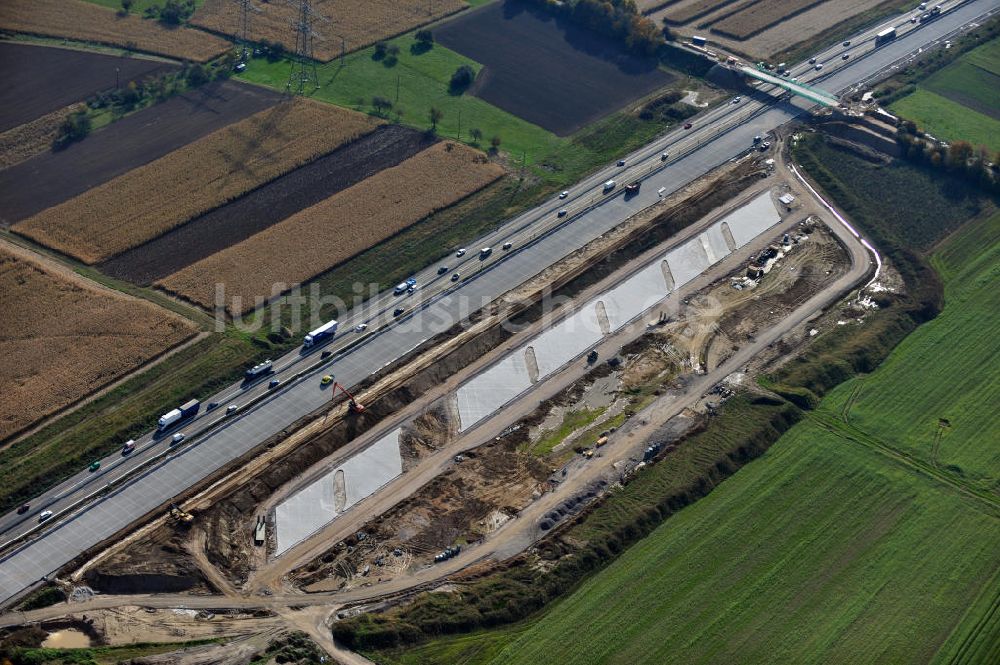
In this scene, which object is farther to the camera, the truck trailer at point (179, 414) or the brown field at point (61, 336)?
the brown field at point (61, 336)

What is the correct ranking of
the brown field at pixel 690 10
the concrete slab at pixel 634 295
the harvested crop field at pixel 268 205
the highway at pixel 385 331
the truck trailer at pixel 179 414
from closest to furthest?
1. the highway at pixel 385 331
2. the truck trailer at pixel 179 414
3. the concrete slab at pixel 634 295
4. the harvested crop field at pixel 268 205
5. the brown field at pixel 690 10

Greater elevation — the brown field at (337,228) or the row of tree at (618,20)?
the row of tree at (618,20)

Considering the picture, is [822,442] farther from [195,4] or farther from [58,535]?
[195,4]

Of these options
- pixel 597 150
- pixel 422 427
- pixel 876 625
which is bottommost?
pixel 876 625

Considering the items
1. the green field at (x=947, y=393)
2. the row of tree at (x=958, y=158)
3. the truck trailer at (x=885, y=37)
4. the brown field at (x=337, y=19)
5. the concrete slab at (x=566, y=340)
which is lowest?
the green field at (x=947, y=393)

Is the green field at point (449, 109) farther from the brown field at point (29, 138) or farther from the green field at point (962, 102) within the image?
the green field at point (962, 102)

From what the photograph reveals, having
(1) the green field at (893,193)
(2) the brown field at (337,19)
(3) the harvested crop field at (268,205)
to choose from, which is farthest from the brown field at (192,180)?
(1) the green field at (893,193)

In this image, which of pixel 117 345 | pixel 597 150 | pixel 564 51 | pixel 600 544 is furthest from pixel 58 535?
pixel 564 51

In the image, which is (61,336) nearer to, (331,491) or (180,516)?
(180,516)
